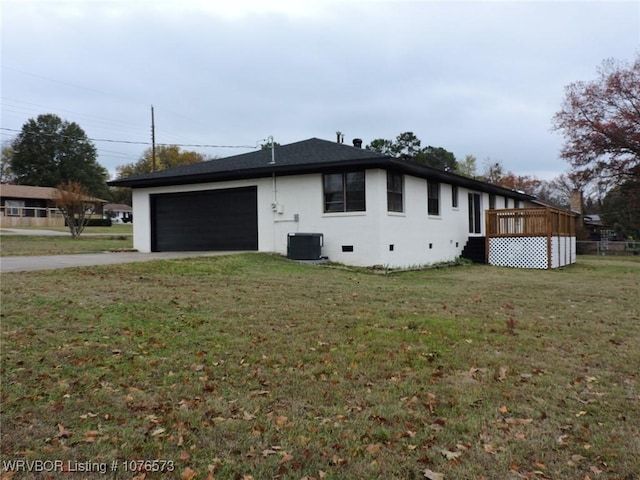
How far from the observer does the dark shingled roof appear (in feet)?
43.4

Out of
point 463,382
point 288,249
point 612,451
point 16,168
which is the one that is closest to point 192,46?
point 288,249

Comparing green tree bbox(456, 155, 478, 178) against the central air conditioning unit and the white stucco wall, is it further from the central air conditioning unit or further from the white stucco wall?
the central air conditioning unit

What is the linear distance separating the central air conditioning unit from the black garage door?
197 centimetres

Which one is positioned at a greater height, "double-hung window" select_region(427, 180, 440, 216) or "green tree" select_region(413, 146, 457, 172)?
"green tree" select_region(413, 146, 457, 172)

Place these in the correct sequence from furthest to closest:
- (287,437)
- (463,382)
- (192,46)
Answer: (192,46), (463,382), (287,437)

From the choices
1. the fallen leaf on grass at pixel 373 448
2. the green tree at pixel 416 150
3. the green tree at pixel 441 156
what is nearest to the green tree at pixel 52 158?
the green tree at pixel 416 150

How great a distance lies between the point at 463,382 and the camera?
13.0ft

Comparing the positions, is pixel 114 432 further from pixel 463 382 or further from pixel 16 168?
pixel 16 168

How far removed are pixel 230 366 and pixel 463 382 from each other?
2.06m

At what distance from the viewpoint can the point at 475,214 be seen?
20625 mm

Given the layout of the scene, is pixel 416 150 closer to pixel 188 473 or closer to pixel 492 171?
pixel 492 171

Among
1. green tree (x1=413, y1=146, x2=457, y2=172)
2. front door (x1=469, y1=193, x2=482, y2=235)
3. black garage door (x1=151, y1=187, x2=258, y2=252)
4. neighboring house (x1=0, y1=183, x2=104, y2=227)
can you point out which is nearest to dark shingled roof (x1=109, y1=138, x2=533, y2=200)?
black garage door (x1=151, y1=187, x2=258, y2=252)

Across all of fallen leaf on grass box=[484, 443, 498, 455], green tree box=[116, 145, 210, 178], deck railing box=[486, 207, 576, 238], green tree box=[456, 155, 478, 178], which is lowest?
fallen leaf on grass box=[484, 443, 498, 455]

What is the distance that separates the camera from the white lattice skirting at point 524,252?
16625 mm
